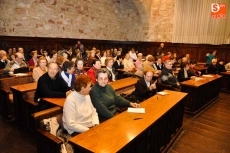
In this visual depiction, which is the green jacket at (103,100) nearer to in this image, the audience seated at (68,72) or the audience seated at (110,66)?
the audience seated at (68,72)

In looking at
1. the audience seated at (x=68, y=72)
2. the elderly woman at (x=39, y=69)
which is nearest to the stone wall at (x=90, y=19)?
the elderly woman at (x=39, y=69)

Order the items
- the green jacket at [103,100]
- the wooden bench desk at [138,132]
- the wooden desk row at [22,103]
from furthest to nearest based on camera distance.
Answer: the wooden desk row at [22,103] → the green jacket at [103,100] → the wooden bench desk at [138,132]

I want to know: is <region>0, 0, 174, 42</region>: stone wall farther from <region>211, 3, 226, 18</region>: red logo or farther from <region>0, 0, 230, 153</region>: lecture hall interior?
<region>211, 3, 226, 18</region>: red logo

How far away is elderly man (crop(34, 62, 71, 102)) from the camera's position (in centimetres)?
329

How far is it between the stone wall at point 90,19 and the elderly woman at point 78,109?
766cm

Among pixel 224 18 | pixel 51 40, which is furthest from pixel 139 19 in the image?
pixel 51 40

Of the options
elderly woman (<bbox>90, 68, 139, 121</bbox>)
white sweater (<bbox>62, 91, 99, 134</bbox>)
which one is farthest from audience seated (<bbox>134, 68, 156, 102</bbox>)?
white sweater (<bbox>62, 91, 99, 134</bbox>)

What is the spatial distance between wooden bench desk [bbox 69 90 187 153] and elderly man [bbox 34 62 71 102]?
1421 mm

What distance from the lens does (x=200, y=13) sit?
10.7 meters

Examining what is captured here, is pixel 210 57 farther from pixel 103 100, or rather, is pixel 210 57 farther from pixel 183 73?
pixel 103 100

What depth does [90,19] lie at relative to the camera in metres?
11.5

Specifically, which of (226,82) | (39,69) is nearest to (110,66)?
(39,69)

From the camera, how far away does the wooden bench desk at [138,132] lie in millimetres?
1803

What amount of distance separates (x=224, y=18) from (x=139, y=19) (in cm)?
527
